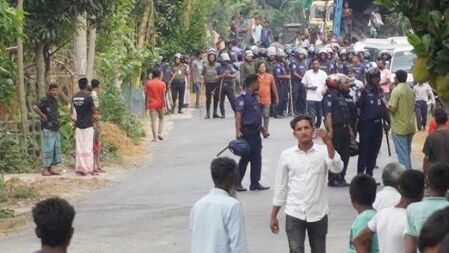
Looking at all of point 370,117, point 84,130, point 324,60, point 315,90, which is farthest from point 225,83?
point 370,117

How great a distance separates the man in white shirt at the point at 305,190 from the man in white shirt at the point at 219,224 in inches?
61.9

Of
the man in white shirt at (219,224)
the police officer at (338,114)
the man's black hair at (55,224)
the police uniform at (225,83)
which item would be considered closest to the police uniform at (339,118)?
the police officer at (338,114)

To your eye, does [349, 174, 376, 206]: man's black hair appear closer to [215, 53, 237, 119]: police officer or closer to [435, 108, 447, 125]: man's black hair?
[435, 108, 447, 125]: man's black hair

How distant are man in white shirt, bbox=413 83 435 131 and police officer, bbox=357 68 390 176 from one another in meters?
8.37

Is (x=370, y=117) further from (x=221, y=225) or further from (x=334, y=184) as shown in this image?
(x=221, y=225)

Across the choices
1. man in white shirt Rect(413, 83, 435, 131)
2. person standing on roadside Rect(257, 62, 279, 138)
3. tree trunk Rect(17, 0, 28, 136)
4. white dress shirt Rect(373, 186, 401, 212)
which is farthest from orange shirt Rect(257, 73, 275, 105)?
white dress shirt Rect(373, 186, 401, 212)

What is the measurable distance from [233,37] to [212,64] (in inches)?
896

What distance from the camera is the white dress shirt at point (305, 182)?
959 centimetres

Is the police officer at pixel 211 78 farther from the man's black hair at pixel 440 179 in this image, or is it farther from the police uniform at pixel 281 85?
the man's black hair at pixel 440 179

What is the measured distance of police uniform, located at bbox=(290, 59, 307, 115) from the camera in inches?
1163

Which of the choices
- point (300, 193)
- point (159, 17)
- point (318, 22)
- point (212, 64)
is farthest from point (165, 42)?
point (300, 193)

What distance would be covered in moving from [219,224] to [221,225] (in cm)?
2

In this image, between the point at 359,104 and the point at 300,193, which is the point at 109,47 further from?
the point at 300,193

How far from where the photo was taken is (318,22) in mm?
55656
